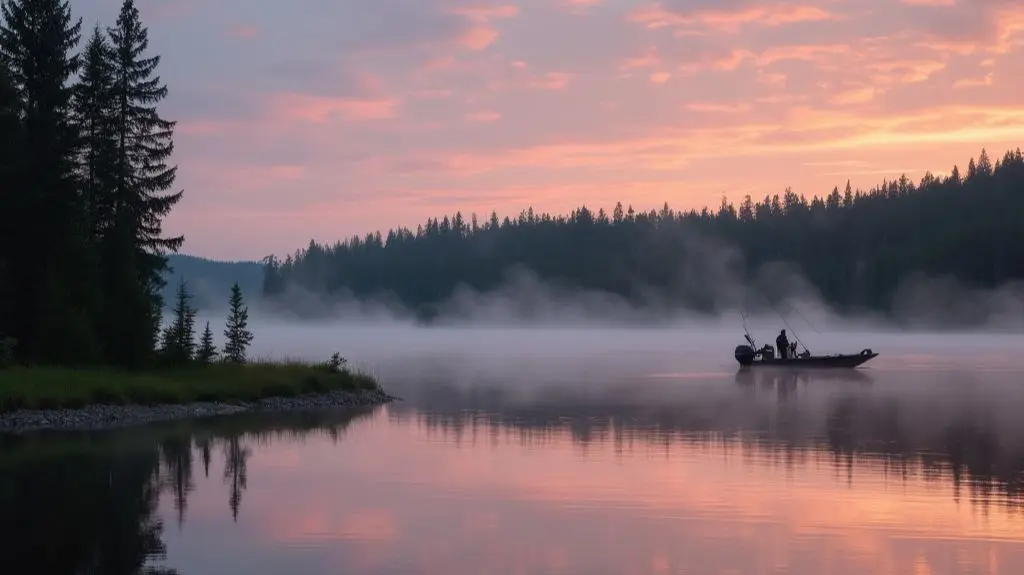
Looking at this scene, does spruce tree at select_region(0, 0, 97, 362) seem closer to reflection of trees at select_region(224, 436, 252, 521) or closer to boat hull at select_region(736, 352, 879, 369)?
reflection of trees at select_region(224, 436, 252, 521)

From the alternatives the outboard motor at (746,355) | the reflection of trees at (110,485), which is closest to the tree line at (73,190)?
the reflection of trees at (110,485)

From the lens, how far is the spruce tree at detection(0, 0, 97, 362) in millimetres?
47375

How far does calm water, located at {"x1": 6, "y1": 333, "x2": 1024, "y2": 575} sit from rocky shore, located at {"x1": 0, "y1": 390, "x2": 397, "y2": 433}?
1706 millimetres

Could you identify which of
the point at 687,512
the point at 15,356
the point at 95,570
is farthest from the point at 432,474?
the point at 15,356

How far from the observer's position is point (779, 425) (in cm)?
4422

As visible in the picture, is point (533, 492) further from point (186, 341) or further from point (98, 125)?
point (98, 125)

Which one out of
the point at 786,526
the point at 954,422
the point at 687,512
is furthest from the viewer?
the point at 954,422

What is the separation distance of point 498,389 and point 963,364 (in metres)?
43.2

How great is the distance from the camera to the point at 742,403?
55000 mm

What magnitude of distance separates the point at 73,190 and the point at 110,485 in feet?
79.0

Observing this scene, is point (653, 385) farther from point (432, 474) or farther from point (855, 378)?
point (432, 474)

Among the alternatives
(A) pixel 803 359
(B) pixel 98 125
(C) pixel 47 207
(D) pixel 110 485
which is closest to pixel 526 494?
(D) pixel 110 485

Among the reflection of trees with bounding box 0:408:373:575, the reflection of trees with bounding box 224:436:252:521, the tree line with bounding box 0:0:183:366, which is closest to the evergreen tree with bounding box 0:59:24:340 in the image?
the tree line with bounding box 0:0:183:366

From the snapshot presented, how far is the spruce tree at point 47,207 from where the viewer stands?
4738 cm
